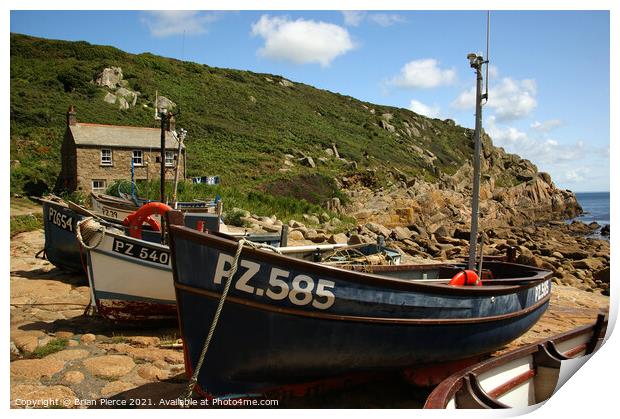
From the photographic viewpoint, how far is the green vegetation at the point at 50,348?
24.0 feet

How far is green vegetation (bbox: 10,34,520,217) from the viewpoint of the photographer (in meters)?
31.7

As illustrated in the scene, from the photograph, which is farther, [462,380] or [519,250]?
[519,250]

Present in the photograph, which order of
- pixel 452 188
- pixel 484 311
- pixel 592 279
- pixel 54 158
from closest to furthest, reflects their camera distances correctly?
pixel 484 311 → pixel 592 279 → pixel 54 158 → pixel 452 188

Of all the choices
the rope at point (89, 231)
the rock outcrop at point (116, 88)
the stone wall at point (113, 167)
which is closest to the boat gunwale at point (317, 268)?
the rope at point (89, 231)

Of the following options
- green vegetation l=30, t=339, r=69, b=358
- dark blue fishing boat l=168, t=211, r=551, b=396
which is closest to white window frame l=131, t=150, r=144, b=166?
green vegetation l=30, t=339, r=69, b=358

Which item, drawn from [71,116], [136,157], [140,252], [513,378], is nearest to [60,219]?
Answer: [140,252]

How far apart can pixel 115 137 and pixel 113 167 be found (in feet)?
6.22

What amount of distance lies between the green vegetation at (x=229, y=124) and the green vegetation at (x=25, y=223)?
6.90 m

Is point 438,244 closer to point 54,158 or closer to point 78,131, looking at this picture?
point 78,131

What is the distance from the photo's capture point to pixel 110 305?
8570 mm

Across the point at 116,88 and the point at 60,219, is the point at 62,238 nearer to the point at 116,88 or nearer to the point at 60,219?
the point at 60,219

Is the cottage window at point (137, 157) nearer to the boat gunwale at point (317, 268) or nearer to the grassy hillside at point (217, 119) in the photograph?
the grassy hillside at point (217, 119)
